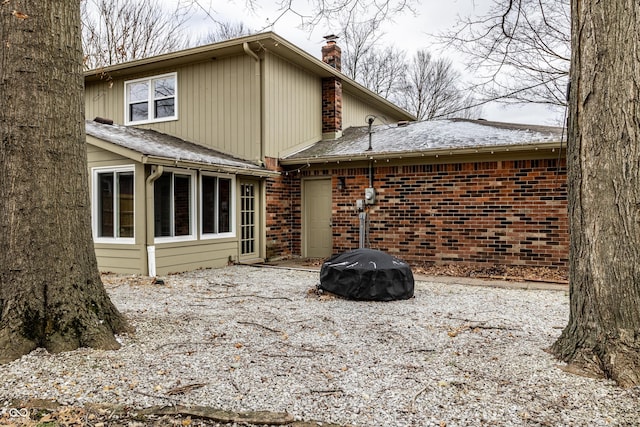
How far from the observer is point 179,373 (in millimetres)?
3355

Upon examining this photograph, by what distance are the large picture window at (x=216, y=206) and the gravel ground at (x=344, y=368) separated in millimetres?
3699

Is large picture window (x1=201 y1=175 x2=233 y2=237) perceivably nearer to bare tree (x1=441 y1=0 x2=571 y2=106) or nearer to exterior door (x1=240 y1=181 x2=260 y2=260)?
exterior door (x1=240 y1=181 x2=260 y2=260)

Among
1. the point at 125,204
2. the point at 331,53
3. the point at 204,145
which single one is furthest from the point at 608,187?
the point at 331,53

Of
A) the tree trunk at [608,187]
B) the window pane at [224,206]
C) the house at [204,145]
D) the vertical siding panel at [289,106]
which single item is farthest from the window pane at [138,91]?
the tree trunk at [608,187]

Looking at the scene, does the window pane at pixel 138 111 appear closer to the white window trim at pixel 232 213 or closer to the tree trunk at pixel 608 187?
the white window trim at pixel 232 213

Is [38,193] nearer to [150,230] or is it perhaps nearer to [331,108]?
[150,230]

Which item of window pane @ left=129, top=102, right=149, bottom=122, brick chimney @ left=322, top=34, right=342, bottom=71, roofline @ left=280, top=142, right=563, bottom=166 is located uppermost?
brick chimney @ left=322, top=34, right=342, bottom=71

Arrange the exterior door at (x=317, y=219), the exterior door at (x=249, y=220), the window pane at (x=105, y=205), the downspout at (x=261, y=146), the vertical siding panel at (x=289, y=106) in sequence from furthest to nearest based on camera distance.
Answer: the exterior door at (x=317, y=219)
the vertical siding panel at (x=289, y=106)
the exterior door at (x=249, y=220)
the downspout at (x=261, y=146)
the window pane at (x=105, y=205)

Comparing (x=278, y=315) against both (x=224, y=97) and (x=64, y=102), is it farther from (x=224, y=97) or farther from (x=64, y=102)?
(x=224, y=97)

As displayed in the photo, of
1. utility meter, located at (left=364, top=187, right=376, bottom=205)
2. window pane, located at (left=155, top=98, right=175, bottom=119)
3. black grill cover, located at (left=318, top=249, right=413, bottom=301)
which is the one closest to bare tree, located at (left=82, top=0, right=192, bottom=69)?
window pane, located at (left=155, top=98, right=175, bottom=119)

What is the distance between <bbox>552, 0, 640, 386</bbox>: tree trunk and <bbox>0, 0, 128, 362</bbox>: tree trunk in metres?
3.67

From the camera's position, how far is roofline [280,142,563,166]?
325 inches

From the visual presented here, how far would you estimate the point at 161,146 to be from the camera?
30.0 ft

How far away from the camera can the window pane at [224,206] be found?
31.4ft
